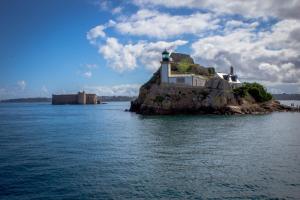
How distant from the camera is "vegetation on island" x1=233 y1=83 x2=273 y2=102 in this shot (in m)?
99.5

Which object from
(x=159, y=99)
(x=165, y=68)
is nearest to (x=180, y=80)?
(x=165, y=68)

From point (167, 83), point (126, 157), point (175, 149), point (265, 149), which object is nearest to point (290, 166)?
point (265, 149)

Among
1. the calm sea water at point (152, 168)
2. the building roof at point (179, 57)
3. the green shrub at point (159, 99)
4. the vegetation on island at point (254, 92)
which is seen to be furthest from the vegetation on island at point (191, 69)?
the calm sea water at point (152, 168)

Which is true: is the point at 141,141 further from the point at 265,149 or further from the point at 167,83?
the point at 167,83

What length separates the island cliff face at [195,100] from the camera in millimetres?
90062

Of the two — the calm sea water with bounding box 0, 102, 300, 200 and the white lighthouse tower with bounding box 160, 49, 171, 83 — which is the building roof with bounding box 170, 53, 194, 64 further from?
the calm sea water with bounding box 0, 102, 300, 200

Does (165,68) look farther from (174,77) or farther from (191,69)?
(191,69)

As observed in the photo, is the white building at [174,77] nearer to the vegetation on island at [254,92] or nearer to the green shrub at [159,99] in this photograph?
the green shrub at [159,99]

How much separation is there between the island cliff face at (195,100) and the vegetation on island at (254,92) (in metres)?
3.83

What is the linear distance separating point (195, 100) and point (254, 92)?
78.7ft

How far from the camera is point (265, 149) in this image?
36.2 m

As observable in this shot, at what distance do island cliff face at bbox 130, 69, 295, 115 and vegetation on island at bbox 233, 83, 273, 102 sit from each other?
12.6ft

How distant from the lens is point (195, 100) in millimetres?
91375

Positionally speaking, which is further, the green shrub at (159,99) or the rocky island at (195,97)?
the green shrub at (159,99)
